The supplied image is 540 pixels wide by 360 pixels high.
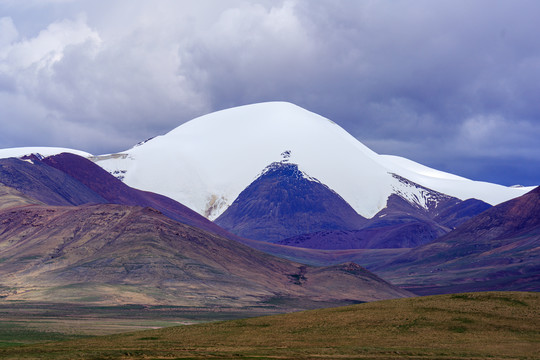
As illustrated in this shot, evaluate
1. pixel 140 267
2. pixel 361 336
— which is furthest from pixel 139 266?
pixel 361 336

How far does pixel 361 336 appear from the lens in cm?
6631

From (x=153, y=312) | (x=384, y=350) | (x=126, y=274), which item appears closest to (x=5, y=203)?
(x=126, y=274)

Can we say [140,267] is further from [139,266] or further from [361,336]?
[361,336]

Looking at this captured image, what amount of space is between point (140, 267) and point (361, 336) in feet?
299

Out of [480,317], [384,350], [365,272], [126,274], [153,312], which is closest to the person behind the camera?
[384,350]

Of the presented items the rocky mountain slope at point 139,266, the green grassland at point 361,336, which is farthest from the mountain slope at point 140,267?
the green grassland at point 361,336

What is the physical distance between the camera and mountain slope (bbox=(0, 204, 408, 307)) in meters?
141

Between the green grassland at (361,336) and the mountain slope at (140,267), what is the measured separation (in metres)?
65.0

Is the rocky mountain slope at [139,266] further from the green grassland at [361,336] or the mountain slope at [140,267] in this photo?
the green grassland at [361,336]

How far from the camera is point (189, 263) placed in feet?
515

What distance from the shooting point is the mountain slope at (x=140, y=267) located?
141m

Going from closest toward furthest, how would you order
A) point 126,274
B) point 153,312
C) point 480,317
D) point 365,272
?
1. point 480,317
2. point 153,312
3. point 126,274
4. point 365,272

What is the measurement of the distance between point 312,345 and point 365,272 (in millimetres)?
118325

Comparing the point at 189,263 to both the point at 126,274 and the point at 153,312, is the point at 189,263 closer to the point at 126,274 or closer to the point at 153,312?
the point at 126,274
